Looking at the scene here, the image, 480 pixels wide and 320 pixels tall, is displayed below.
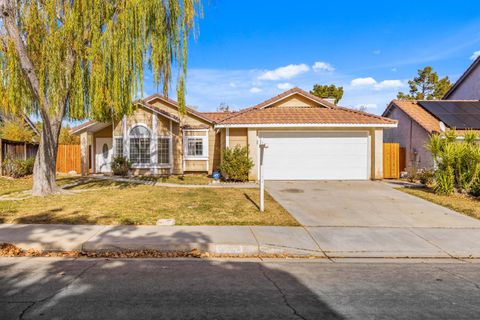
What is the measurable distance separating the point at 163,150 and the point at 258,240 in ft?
44.0

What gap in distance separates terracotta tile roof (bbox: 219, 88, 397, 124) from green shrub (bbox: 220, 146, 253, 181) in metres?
1.49

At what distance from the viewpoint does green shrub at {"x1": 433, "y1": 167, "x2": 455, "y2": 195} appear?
37.8ft

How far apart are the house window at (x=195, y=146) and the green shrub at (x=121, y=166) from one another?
3.53 m

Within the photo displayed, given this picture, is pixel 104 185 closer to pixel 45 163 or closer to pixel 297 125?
pixel 45 163

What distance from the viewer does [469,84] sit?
71.6 ft

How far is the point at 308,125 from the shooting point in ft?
50.1

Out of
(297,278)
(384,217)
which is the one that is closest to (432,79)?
(384,217)

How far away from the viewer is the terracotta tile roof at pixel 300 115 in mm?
15492

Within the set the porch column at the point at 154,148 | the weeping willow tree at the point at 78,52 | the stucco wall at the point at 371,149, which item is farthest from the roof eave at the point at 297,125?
the weeping willow tree at the point at 78,52

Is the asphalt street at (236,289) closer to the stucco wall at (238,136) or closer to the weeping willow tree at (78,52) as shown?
the weeping willow tree at (78,52)

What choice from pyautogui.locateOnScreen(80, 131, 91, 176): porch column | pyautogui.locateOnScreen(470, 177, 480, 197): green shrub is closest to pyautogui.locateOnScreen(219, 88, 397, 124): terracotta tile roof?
pyautogui.locateOnScreen(470, 177, 480, 197): green shrub

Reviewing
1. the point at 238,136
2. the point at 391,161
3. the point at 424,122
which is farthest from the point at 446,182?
the point at 238,136

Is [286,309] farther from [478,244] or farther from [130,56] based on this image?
[130,56]

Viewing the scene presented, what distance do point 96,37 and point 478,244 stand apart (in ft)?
36.0
